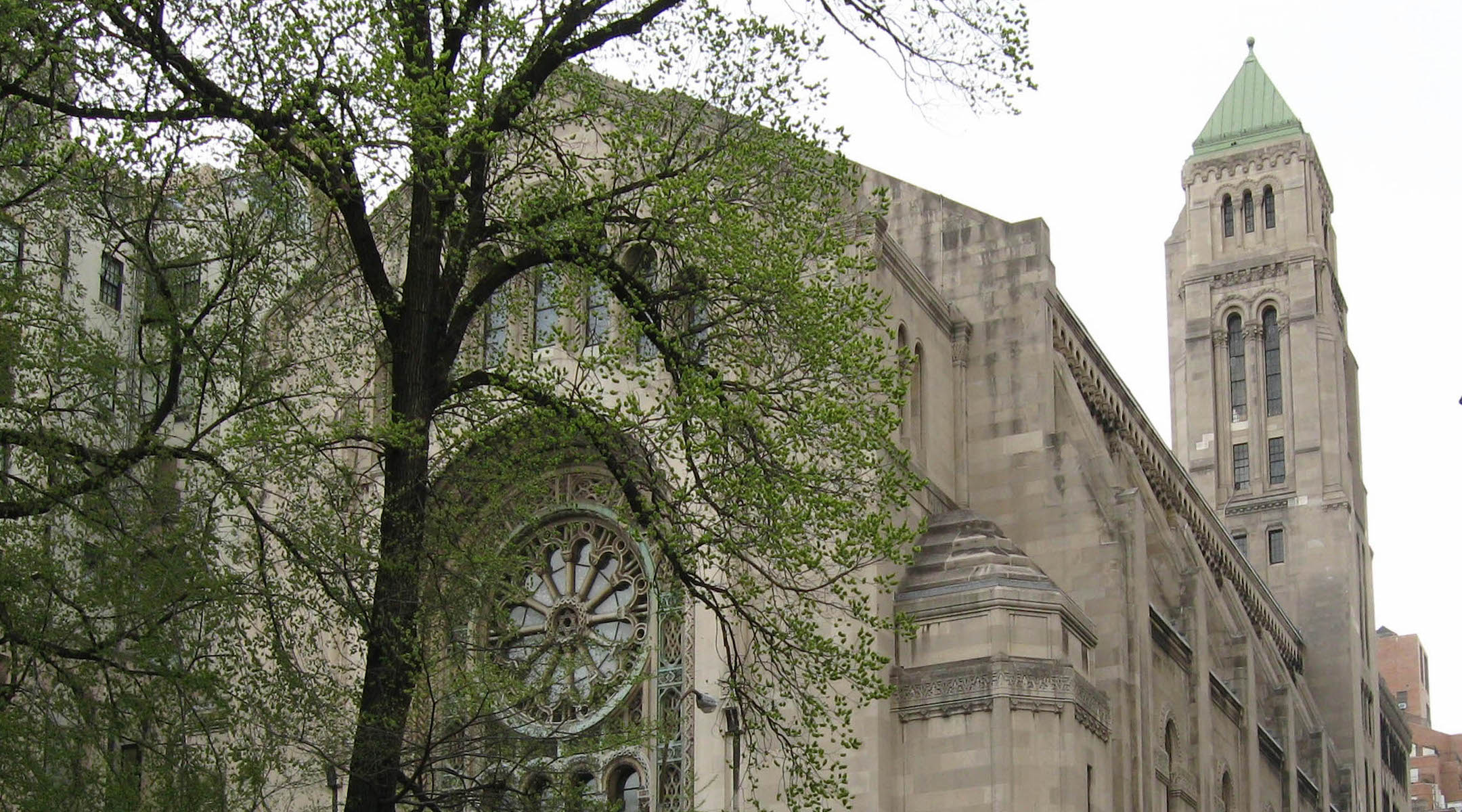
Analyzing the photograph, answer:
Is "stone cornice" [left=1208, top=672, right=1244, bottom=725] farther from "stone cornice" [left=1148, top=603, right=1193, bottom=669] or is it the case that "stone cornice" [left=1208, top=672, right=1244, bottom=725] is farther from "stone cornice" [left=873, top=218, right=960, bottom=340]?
"stone cornice" [left=873, top=218, right=960, bottom=340]

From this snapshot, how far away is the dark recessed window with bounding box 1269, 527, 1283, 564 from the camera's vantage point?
65.2 m

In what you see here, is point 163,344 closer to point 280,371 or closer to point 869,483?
point 280,371

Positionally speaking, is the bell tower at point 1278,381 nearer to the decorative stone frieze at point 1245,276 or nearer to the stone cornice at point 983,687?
the decorative stone frieze at point 1245,276

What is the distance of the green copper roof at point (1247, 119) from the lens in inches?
2813

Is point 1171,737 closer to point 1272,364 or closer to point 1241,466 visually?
point 1241,466

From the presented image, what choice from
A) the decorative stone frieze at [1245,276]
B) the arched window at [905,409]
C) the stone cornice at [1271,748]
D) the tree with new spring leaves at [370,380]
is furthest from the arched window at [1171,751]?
the decorative stone frieze at [1245,276]

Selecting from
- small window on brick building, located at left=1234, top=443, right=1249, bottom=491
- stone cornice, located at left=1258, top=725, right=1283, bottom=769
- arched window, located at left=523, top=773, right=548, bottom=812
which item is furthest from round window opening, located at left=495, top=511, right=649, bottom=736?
small window on brick building, located at left=1234, top=443, right=1249, bottom=491

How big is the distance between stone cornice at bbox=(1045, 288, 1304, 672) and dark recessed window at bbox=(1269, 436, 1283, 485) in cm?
613

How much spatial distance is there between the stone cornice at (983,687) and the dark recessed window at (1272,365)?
124ft

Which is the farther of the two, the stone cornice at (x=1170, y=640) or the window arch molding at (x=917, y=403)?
the stone cornice at (x=1170, y=640)

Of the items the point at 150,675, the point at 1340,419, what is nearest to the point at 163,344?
the point at 150,675

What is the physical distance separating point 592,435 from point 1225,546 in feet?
121

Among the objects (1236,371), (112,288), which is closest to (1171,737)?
(112,288)

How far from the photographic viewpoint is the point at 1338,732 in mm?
60844
